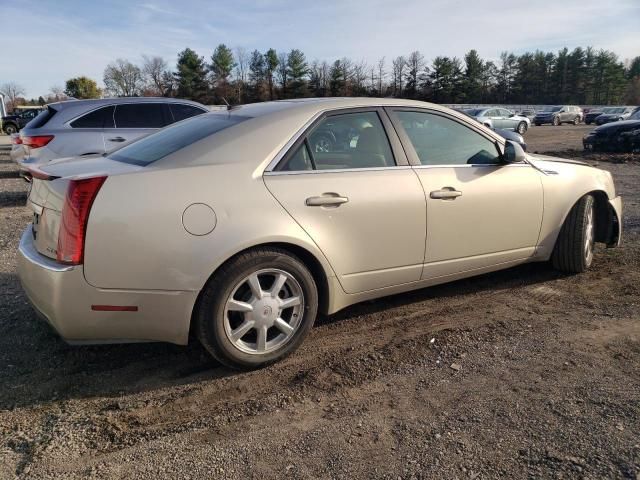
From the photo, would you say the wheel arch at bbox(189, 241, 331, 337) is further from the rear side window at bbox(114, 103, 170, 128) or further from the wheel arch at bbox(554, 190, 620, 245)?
the rear side window at bbox(114, 103, 170, 128)

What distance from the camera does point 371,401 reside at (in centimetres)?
269

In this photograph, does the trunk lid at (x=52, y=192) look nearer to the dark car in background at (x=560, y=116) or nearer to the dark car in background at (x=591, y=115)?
the dark car in background at (x=560, y=116)

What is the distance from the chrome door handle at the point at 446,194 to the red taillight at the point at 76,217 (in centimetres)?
213

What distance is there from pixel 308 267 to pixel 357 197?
0.54 m

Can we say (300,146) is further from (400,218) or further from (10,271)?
(10,271)

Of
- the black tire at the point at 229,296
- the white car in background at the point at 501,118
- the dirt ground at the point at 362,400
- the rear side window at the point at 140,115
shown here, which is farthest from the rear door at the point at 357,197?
the white car in background at the point at 501,118

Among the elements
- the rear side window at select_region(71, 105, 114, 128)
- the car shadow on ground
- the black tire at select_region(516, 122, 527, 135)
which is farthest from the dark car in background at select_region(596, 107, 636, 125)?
the car shadow on ground

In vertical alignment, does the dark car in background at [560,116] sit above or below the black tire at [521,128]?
above

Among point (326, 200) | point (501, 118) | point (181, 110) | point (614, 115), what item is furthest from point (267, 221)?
point (614, 115)

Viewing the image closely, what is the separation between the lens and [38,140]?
319 inches

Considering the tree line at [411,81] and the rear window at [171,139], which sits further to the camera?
the tree line at [411,81]

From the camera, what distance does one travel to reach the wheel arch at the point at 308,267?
2814mm

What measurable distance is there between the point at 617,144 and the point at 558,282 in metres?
13.2

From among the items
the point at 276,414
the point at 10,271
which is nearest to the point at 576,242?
the point at 276,414
